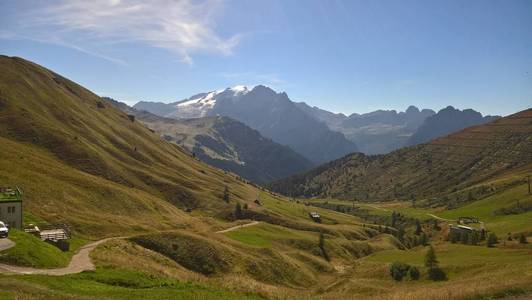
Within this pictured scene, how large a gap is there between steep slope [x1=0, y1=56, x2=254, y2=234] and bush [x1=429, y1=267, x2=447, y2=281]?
51.9m

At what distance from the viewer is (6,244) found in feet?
142

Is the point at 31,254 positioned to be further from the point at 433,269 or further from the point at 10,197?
the point at 433,269

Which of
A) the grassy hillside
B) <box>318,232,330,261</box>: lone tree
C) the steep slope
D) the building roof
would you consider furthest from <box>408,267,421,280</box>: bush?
the building roof

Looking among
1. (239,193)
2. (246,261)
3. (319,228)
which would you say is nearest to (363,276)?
(246,261)

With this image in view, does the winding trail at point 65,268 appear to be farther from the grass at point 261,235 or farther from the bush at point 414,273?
the grass at point 261,235

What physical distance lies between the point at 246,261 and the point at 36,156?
70.5 meters

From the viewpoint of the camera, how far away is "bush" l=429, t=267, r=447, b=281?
66.4 m

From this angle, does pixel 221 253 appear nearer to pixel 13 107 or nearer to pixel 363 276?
pixel 363 276

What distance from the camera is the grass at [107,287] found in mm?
31031

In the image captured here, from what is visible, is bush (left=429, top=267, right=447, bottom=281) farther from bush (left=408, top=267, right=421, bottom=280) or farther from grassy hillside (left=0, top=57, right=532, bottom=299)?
bush (left=408, top=267, right=421, bottom=280)

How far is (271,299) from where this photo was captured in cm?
4644

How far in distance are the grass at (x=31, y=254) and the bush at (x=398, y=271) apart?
49.4m

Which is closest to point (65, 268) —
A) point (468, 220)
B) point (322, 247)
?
point (322, 247)

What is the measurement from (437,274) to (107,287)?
50.0 meters
